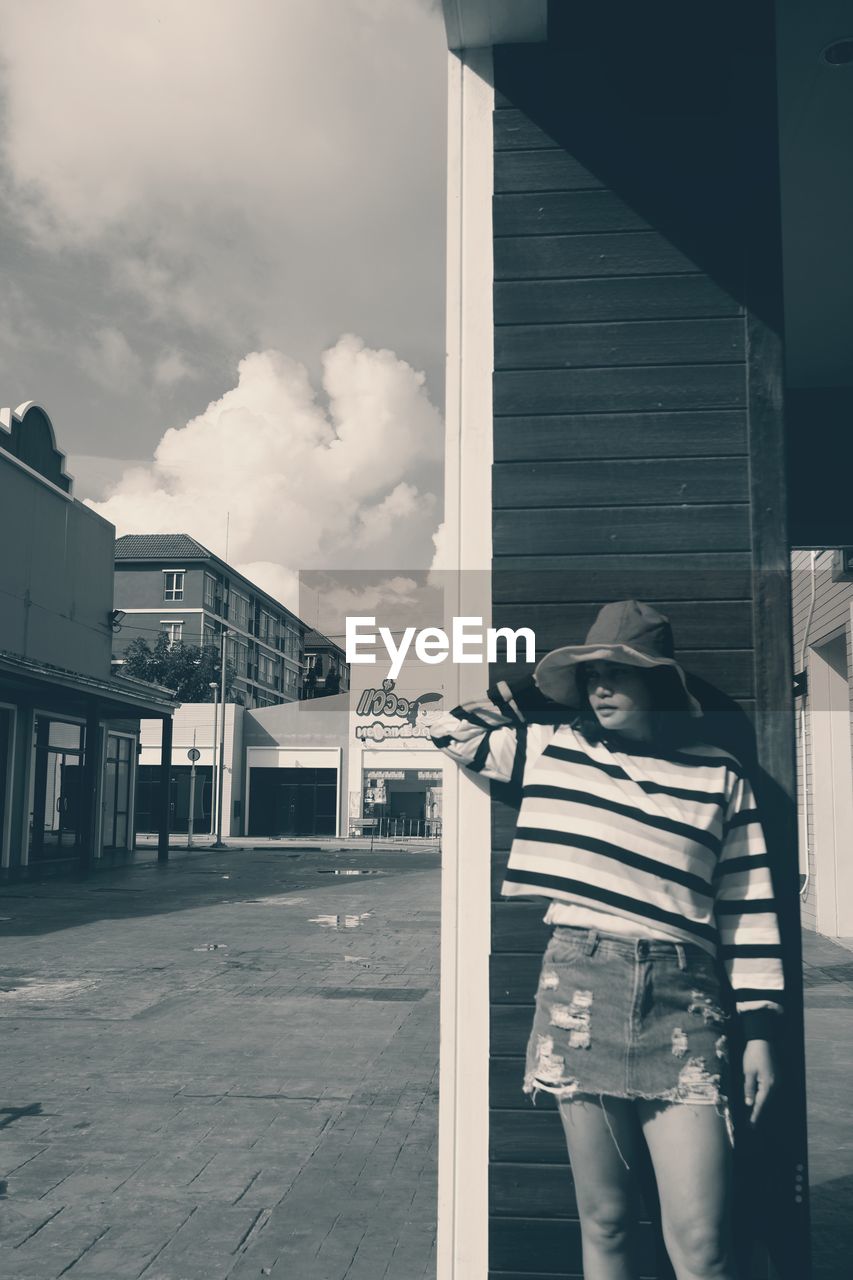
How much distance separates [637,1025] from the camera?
2.47 m

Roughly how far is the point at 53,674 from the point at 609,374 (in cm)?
1796

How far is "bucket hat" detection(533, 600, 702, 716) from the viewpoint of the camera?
107 inches

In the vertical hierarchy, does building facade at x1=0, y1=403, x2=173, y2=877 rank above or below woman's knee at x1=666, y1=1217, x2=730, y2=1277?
above

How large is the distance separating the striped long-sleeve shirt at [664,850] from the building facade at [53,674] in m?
17.6

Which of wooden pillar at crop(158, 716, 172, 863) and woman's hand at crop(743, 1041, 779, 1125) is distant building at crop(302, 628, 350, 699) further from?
woman's hand at crop(743, 1041, 779, 1125)

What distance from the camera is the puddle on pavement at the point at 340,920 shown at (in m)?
14.4

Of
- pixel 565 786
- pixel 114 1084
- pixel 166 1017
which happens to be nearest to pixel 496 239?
pixel 565 786

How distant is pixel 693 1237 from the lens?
2.44 metres

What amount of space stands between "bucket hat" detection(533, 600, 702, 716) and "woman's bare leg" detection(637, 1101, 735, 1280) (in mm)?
902

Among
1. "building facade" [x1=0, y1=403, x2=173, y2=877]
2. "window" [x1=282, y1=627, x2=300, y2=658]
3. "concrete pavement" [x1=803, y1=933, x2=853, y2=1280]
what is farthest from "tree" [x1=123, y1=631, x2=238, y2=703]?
"concrete pavement" [x1=803, y1=933, x2=853, y2=1280]

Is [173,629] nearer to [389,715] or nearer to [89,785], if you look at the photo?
[389,715]

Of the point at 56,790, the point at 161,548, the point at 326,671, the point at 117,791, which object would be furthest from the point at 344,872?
the point at 326,671

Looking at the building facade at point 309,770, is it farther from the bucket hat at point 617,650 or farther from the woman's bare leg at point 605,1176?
the woman's bare leg at point 605,1176

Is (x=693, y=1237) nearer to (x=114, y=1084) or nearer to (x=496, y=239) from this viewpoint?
(x=496, y=239)
